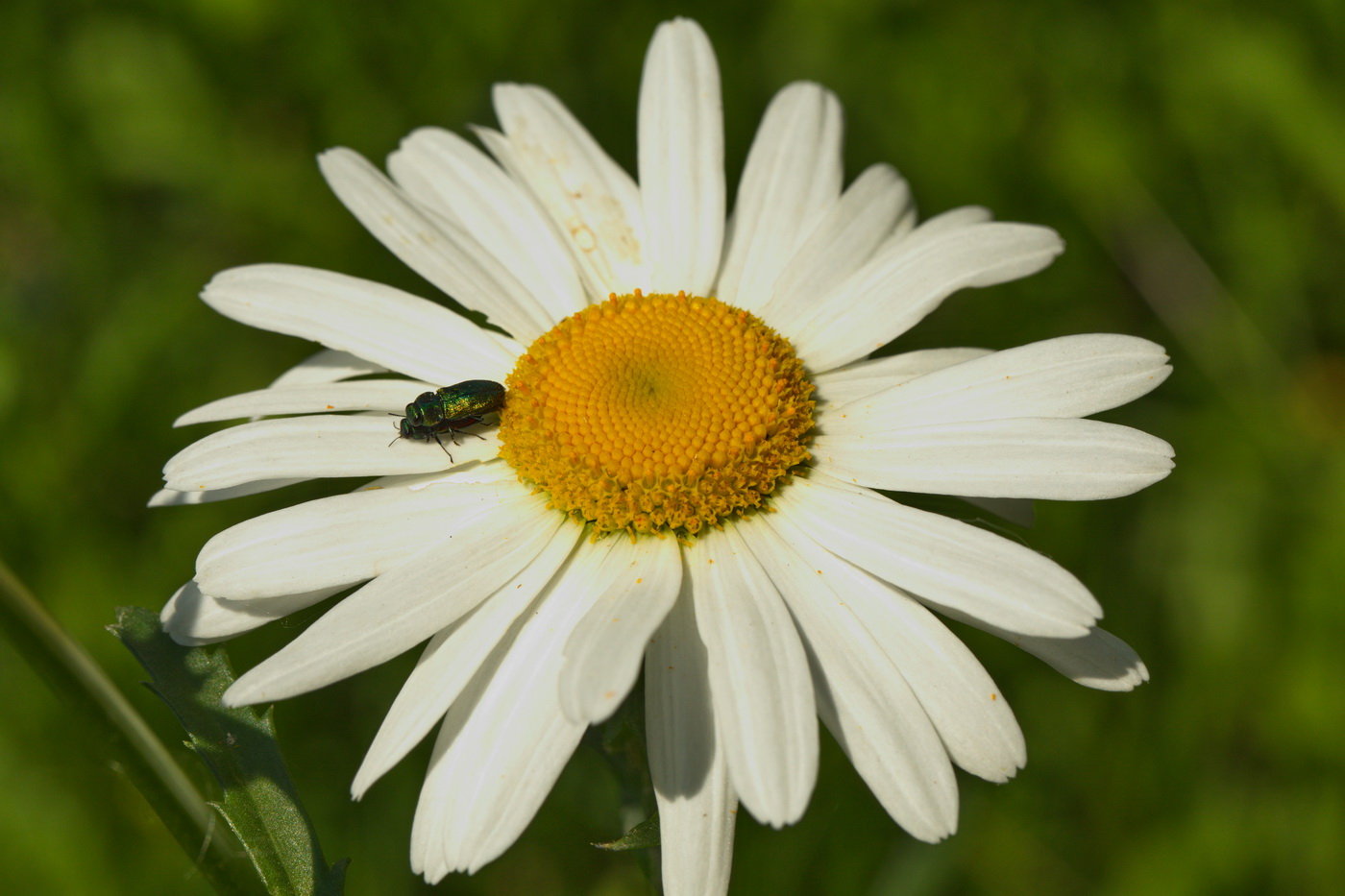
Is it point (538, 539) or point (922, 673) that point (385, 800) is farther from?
point (922, 673)

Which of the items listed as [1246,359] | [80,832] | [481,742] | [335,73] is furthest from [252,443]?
[1246,359]

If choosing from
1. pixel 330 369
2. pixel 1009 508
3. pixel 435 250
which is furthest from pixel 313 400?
pixel 1009 508

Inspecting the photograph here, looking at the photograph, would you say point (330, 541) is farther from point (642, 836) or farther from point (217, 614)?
point (642, 836)

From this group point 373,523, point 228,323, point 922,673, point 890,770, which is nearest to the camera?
point 890,770

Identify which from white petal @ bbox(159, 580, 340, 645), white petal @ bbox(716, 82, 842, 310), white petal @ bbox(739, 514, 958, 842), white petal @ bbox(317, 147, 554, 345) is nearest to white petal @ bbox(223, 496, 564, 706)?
white petal @ bbox(159, 580, 340, 645)

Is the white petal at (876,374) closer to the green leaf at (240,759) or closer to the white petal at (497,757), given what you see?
the white petal at (497,757)

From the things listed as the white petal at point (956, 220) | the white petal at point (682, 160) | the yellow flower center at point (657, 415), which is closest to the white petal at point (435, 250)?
the yellow flower center at point (657, 415)
